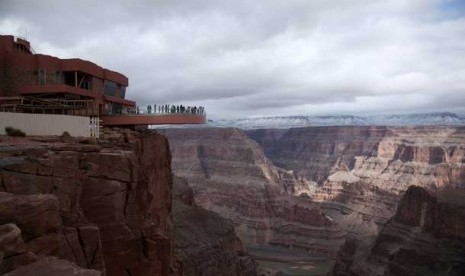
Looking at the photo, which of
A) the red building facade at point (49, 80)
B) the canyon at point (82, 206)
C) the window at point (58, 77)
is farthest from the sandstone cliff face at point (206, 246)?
the canyon at point (82, 206)

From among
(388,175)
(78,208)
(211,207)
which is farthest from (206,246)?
(388,175)

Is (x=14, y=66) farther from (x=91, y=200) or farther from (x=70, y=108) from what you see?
(x=91, y=200)

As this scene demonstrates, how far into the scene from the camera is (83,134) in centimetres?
2714

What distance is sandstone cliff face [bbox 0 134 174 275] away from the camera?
13133mm

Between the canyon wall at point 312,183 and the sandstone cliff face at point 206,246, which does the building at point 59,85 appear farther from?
the canyon wall at point 312,183

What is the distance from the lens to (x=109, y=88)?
4325 cm

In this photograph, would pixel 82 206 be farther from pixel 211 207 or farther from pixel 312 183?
pixel 312 183

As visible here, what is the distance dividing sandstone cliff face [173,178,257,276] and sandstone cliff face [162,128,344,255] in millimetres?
45745

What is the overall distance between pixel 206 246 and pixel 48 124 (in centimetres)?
4291

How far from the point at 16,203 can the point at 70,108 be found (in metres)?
19.2

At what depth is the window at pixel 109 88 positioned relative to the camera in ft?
140

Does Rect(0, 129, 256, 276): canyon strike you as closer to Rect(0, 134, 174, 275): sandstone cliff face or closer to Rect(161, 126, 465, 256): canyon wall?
Rect(0, 134, 174, 275): sandstone cliff face

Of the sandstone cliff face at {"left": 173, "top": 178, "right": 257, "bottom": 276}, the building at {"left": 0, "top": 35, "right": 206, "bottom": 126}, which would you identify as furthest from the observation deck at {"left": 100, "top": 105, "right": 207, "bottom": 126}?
the sandstone cliff face at {"left": 173, "top": 178, "right": 257, "bottom": 276}

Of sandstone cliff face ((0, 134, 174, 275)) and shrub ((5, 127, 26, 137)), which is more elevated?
shrub ((5, 127, 26, 137))
